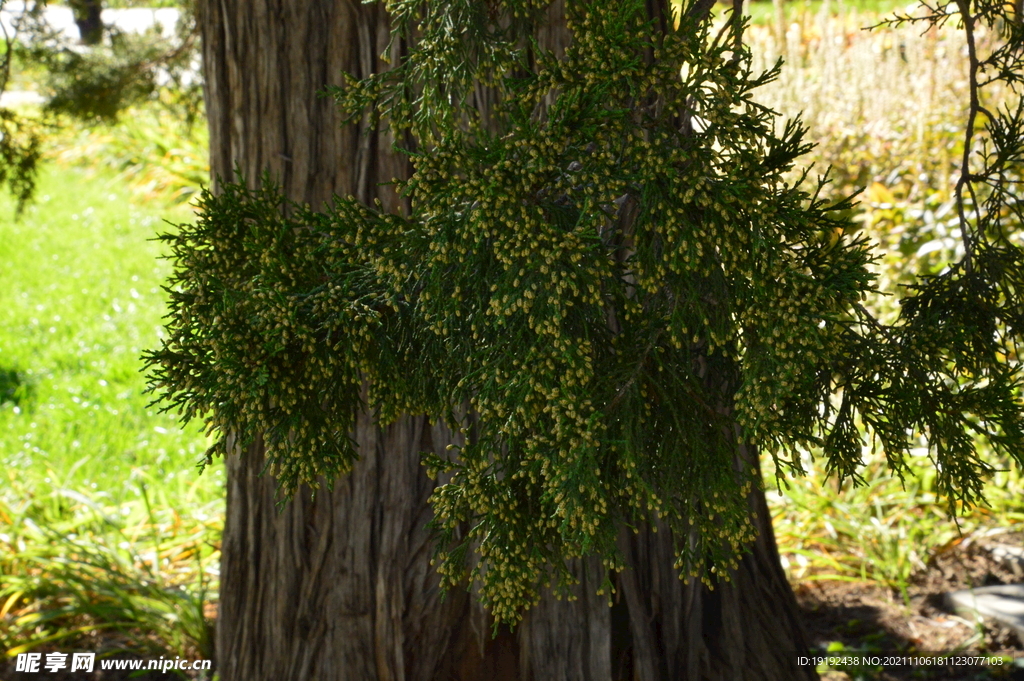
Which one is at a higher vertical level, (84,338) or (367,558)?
(84,338)

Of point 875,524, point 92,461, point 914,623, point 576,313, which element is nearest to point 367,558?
point 576,313

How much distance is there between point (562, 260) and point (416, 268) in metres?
0.32

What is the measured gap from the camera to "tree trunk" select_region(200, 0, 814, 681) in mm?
2736

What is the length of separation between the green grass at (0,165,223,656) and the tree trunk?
86 centimetres

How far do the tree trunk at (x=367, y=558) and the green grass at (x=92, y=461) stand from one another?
86 cm

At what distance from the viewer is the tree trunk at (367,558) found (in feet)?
8.98

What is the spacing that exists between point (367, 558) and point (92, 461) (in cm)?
329

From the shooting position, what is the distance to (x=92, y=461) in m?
5.33

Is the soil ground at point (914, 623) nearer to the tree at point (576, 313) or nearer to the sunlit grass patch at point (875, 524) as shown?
the sunlit grass patch at point (875, 524)

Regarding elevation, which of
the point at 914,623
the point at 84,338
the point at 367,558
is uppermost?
the point at 84,338

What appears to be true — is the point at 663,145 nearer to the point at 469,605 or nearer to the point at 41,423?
the point at 469,605

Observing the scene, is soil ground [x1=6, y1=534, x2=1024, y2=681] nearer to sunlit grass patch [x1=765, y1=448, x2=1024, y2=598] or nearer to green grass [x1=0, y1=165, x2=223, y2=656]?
sunlit grass patch [x1=765, y1=448, x2=1024, y2=598]

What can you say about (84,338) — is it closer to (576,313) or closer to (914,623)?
(914,623)

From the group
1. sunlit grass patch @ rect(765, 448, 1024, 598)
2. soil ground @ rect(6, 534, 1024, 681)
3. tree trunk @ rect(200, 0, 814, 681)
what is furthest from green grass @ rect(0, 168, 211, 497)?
sunlit grass patch @ rect(765, 448, 1024, 598)
